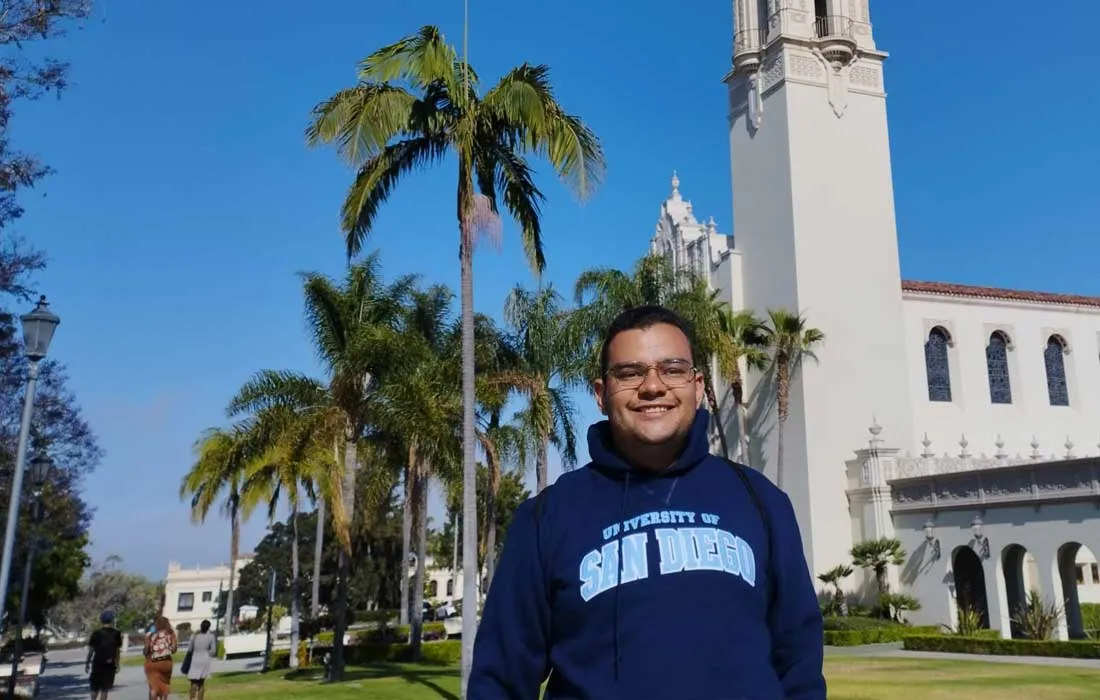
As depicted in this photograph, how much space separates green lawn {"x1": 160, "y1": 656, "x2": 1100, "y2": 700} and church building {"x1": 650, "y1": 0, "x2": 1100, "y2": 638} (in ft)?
32.0

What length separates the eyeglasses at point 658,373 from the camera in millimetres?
2643

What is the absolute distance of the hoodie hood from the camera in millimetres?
2607

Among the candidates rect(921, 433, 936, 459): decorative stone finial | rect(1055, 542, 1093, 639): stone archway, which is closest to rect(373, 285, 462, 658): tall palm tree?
rect(1055, 542, 1093, 639): stone archway

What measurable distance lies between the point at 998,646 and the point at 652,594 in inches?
913

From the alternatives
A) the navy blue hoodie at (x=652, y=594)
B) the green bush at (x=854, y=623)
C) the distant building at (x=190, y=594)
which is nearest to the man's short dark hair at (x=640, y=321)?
the navy blue hoodie at (x=652, y=594)

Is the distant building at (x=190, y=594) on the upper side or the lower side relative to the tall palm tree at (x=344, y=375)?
lower

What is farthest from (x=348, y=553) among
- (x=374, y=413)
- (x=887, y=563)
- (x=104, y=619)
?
(x=887, y=563)

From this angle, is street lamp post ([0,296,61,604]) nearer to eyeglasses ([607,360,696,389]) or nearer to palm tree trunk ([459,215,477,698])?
palm tree trunk ([459,215,477,698])

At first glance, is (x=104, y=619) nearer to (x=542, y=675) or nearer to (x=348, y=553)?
(x=348, y=553)

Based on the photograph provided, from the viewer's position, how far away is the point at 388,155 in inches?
629

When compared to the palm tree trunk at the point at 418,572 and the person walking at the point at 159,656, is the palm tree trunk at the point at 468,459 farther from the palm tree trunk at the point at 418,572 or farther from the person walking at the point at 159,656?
the palm tree trunk at the point at 418,572

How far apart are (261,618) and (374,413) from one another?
46209 millimetres

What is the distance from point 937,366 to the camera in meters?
35.8

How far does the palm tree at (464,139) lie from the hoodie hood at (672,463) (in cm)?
1163
